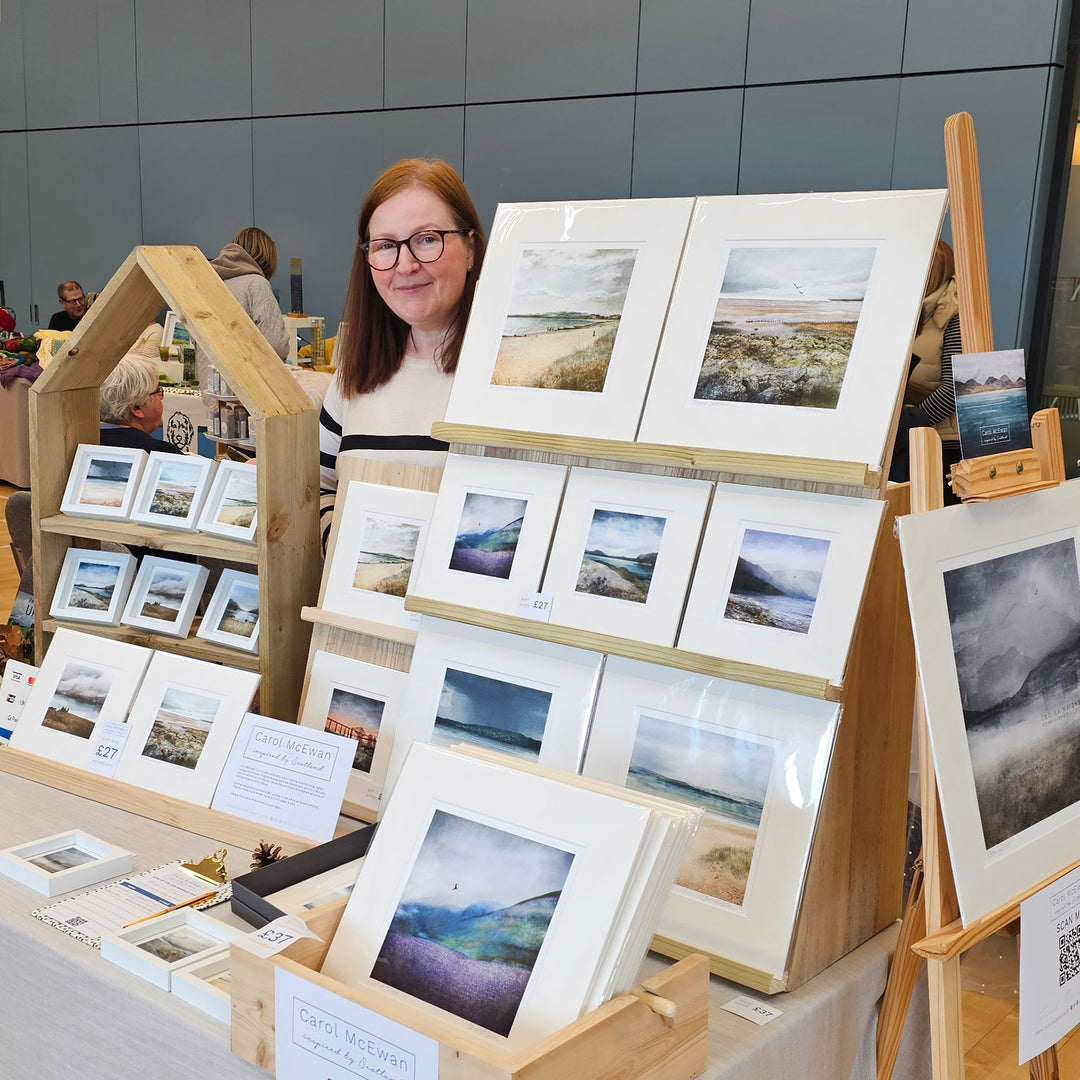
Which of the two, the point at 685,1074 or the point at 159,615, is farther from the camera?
the point at 159,615

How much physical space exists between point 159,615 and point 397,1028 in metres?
1.20

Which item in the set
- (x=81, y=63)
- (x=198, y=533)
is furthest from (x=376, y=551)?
(x=81, y=63)

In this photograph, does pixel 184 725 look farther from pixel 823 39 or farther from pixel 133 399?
pixel 823 39

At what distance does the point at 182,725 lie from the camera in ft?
5.68

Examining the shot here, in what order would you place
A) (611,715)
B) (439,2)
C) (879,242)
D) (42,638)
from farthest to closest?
(439,2)
(42,638)
(611,715)
(879,242)

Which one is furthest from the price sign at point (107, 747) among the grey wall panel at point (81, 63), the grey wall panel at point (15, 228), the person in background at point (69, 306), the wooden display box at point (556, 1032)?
the grey wall panel at point (15, 228)

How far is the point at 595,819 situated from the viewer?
110cm

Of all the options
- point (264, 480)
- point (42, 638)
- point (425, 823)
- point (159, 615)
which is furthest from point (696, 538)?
point (42, 638)

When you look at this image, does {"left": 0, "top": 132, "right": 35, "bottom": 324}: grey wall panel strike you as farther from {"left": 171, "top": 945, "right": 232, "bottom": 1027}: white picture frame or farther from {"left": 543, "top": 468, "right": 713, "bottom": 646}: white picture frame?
{"left": 171, "top": 945, "right": 232, "bottom": 1027}: white picture frame

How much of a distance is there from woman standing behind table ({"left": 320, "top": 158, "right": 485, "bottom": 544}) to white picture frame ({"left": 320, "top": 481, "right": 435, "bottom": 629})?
0.11 meters

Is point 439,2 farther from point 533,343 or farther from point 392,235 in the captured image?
point 533,343

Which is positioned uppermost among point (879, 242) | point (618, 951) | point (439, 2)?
point (439, 2)

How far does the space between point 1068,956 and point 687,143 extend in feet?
17.7

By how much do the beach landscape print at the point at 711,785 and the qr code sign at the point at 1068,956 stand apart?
0.36m
